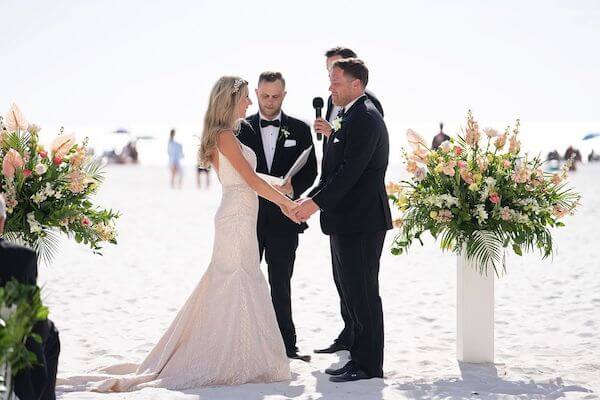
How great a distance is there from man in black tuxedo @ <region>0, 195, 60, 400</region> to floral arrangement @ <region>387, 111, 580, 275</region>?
270 centimetres

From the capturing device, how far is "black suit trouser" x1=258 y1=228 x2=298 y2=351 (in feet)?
23.2

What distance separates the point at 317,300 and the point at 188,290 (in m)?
1.65

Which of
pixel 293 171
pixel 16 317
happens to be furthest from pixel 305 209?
pixel 16 317

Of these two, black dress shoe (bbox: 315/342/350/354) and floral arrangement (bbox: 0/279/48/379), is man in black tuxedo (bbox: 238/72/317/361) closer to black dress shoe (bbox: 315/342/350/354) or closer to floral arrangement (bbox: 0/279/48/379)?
black dress shoe (bbox: 315/342/350/354)

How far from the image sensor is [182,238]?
16016 millimetres

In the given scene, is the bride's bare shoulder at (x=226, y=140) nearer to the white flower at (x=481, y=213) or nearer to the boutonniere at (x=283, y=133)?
the boutonniere at (x=283, y=133)

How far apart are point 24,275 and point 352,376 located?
2.77 m

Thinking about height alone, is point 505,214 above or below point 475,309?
above

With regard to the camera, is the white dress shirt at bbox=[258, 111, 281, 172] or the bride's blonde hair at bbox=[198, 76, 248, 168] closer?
the bride's blonde hair at bbox=[198, 76, 248, 168]

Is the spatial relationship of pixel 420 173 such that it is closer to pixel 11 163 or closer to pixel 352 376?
pixel 352 376

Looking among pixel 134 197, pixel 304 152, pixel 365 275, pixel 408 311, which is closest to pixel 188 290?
pixel 408 311

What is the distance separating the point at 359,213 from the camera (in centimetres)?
617

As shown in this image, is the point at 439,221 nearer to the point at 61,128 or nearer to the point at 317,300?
the point at 61,128

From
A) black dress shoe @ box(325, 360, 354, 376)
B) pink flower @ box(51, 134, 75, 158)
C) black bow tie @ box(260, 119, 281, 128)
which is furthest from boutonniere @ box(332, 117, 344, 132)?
pink flower @ box(51, 134, 75, 158)
